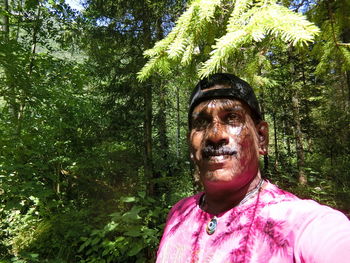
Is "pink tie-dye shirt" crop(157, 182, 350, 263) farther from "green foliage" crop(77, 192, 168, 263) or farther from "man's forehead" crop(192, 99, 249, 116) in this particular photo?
"green foliage" crop(77, 192, 168, 263)

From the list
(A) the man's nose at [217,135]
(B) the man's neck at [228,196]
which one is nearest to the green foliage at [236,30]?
(A) the man's nose at [217,135]

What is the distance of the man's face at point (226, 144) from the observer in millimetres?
1144

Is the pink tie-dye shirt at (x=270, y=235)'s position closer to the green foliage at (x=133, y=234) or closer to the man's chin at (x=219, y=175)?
the man's chin at (x=219, y=175)

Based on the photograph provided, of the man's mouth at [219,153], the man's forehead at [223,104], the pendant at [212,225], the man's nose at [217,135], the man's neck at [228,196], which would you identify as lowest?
the pendant at [212,225]

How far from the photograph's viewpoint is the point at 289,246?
2.85 feet

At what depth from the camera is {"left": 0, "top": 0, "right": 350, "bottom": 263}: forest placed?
172 cm

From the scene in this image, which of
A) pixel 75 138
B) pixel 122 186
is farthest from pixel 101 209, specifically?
pixel 75 138

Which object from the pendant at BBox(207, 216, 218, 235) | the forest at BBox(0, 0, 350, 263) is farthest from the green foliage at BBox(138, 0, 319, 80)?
A: the pendant at BBox(207, 216, 218, 235)

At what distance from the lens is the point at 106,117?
23.7 ft

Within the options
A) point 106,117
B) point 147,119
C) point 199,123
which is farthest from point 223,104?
point 147,119

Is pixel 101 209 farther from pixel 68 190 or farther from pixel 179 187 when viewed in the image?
pixel 179 187

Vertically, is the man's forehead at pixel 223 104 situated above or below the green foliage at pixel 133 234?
above

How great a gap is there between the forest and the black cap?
0.66 feet

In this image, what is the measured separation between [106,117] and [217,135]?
6469 mm
